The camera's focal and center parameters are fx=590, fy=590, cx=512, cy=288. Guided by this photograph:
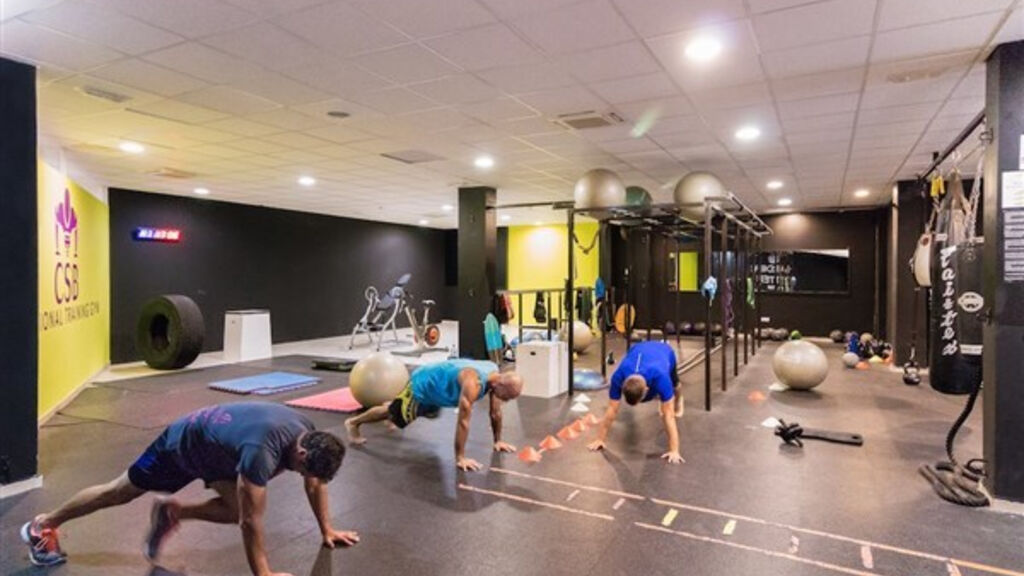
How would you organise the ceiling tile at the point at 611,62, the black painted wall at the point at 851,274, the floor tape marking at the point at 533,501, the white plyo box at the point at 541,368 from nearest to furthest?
1. the floor tape marking at the point at 533,501
2. the ceiling tile at the point at 611,62
3. the white plyo box at the point at 541,368
4. the black painted wall at the point at 851,274

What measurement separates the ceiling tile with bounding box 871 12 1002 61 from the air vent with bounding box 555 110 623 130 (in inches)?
77.5

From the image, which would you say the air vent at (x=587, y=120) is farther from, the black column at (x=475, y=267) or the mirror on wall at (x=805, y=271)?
the mirror on wall at (x=805, y=271)

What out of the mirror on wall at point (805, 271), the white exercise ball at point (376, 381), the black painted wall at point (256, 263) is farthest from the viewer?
the mirror on wall at point (805, 271)

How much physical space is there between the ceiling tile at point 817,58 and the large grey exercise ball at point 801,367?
154 inches

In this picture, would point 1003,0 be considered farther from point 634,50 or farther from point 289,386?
point 289,386

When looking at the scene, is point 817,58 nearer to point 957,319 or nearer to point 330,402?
point 957,319

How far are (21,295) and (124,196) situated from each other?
6.39 metres

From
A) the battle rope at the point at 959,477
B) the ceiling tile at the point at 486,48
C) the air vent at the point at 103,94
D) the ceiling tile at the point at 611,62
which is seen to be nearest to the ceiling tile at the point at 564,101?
the ceiling tile at the point at 611,62

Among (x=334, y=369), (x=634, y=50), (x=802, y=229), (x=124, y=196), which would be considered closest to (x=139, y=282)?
(x=124, y=196)

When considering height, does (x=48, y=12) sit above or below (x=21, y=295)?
above

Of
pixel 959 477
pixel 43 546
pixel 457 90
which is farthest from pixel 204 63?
pixel 959 477

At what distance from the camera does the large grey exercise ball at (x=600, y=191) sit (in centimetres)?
630

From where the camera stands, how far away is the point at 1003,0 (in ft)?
9.53

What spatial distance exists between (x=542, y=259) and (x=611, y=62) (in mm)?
11513
